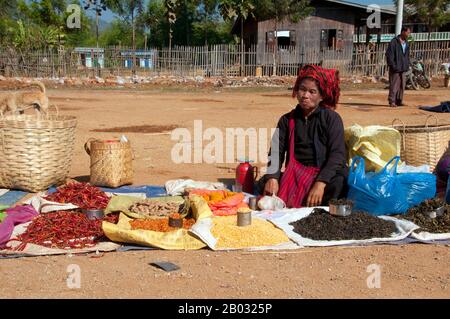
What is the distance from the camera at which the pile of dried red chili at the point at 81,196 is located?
4.35m

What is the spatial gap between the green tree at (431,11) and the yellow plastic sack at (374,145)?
28262 mm

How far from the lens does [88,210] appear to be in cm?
414

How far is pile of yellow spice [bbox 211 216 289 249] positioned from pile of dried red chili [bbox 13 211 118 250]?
819 millimetres

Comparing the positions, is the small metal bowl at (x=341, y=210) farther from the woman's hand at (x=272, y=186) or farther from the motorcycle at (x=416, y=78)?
the motorcycle at (x=416, y=78)

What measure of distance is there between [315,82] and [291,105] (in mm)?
9029

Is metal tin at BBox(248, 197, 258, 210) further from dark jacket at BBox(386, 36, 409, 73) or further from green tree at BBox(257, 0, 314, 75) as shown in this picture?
green tree at BBox(257, 0, 314, 75)

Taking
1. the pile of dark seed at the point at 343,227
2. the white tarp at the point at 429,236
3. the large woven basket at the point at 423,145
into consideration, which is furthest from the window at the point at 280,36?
the white tarp at the point at 429,236

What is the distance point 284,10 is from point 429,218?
23895mm

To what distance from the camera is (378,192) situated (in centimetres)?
412

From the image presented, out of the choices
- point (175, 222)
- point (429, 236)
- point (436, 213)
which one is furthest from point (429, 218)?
point (175, 222)

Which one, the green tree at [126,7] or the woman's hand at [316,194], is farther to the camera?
the green tree at [126,7]

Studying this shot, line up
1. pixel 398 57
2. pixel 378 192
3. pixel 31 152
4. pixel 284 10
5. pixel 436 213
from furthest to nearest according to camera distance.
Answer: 1. pixel 284 10
2. pixel 398 57
3. pixel 31 152
4. pixel 378 192
5. pixel 436 213

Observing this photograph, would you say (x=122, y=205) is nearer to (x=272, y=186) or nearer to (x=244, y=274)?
(x=272, y=186)
